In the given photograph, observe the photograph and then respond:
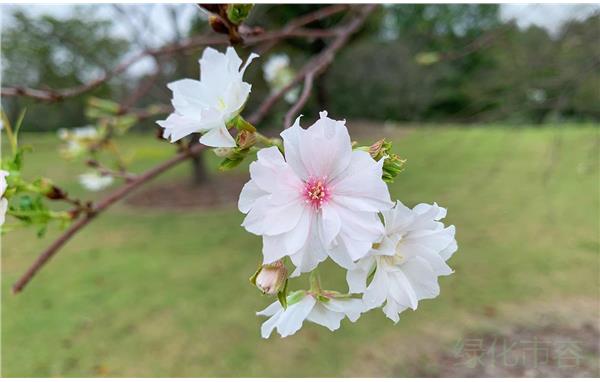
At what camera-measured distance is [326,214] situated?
435mm

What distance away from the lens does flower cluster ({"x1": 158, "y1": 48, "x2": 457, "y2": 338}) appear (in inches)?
16.6

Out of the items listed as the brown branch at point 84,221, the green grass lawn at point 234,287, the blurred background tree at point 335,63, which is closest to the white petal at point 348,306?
the brown branch at point 84,221

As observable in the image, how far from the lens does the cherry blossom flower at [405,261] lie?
444 mm

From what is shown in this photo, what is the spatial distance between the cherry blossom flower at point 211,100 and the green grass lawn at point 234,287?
3.44 feet

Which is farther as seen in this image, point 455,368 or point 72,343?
point 72,343

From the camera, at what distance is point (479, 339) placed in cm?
252

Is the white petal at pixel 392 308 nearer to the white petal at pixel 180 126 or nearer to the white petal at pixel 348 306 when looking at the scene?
the white petal at pixel 348 306

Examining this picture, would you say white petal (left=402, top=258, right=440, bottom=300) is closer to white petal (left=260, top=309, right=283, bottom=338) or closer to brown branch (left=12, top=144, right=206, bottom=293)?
white petal (left=260, top=309, right=283, bottom=338)

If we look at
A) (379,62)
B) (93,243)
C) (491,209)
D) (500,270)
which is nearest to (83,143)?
(500,270)

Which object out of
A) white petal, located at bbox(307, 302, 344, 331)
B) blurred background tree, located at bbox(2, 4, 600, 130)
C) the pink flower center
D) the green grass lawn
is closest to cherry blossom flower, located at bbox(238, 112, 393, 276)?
the pink flower center

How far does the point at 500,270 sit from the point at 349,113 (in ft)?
22.9

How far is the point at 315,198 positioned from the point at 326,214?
0.02 m

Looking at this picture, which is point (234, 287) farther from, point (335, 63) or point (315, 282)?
point (335, 63)

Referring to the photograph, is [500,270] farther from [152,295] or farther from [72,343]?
[72,343]
